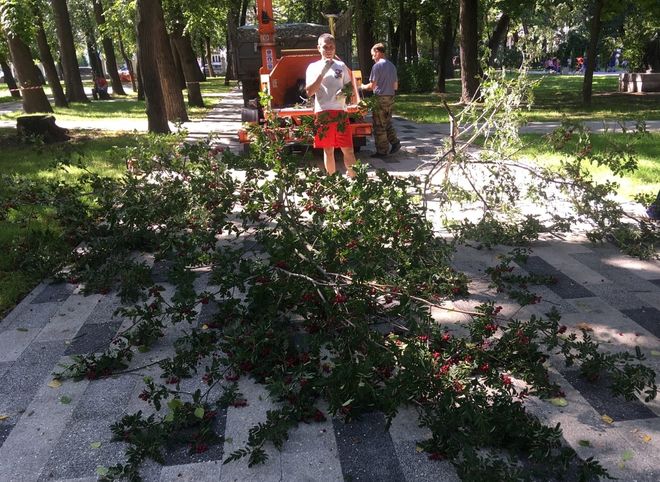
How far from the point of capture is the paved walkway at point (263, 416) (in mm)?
2814

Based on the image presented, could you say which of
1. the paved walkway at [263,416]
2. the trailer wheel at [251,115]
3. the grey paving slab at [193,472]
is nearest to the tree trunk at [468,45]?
the trailer wheel at [251,115]

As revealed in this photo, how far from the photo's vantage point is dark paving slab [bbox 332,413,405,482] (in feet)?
9.06

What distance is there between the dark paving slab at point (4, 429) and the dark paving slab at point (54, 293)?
179 centimetres

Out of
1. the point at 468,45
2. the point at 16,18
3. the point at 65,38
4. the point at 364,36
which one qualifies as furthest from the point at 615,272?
the point at 364,36

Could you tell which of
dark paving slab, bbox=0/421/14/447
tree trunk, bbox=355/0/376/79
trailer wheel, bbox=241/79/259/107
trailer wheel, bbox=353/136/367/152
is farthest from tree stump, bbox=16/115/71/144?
tree trunk, bbox=355/0/376/79

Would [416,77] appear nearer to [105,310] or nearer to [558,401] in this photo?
[105,310]

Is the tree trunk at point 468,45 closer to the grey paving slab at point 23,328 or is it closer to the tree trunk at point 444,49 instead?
the tree trunk at point 444,49

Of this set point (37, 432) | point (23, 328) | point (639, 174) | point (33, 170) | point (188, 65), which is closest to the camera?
point (37, 432)

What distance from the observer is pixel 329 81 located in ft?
23.6

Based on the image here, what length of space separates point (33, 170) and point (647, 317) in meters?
9.47

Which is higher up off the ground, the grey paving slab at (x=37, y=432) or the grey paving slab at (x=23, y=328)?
the grey paving slab at (x=23, y=328)

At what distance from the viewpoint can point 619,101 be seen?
61.7 ft

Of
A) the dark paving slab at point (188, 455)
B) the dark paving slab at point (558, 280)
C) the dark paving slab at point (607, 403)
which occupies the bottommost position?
the dark paving slab at point (607, 403)

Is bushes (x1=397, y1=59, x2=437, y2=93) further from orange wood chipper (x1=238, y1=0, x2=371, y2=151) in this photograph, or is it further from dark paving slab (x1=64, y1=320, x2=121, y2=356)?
dark paving slab (x1=64, y1=320, x2=121, y2=356)
